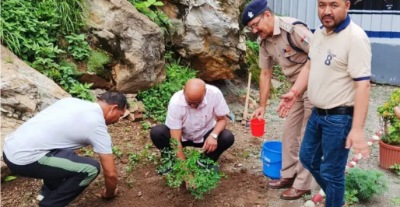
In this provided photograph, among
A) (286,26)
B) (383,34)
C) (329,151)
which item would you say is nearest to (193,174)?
(329,151)

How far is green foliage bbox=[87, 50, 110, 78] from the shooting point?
5887mm

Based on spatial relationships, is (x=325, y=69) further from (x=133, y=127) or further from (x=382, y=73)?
(x=382, y=73)

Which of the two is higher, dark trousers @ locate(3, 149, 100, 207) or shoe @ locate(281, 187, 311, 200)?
dark trousers @ locate(3, 149, 100, 207)

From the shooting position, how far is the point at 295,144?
14.1ft

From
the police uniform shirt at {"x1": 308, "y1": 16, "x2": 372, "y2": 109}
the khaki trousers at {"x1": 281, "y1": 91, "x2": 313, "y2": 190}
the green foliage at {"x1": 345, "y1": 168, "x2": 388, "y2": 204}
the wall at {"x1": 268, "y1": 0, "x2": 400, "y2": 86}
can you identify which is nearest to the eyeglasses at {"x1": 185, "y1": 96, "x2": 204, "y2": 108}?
the khaki trousers at {"x1": 281, "y1": 91, "x2": 313, "y2": 190}

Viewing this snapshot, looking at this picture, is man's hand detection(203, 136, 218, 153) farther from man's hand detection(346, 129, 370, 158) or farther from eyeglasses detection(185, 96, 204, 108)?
man's hand detection(346, 129, 370, 158)

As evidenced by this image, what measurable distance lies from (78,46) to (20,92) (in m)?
1.65

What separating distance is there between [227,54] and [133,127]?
92.3 inches

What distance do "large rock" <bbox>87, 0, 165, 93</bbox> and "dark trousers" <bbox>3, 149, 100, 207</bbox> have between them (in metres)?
2.61

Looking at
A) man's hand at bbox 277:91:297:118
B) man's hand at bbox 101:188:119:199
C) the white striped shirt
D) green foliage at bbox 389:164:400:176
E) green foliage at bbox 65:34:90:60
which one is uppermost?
→ green foliage at bbox 65:34:90:60

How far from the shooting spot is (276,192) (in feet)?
14.5

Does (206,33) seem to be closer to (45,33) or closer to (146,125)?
(146,125)

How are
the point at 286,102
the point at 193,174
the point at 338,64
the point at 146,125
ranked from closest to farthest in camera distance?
the point at 338,64 < the point at 286,102 < the point at 193,174 < the point at 146,125

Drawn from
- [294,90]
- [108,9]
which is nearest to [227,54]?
[108,9]
